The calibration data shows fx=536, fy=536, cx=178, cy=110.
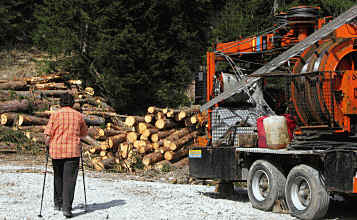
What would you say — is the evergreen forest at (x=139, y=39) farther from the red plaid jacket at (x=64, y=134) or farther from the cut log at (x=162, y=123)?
the red plaid jacket at (x=64, y=134)

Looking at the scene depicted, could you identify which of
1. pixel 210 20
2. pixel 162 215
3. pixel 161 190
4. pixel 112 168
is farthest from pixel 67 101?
pixel 210 20

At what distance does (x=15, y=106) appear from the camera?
20.7 meters

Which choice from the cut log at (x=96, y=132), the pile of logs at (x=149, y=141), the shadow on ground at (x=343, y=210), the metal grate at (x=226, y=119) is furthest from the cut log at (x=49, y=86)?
the shadow on ground at (x=343, y=210)

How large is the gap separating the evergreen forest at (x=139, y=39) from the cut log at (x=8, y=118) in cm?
465

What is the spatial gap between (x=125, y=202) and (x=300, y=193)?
3.33m

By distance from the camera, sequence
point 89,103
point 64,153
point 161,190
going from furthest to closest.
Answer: point 89,103, point 161,190, point 64,153

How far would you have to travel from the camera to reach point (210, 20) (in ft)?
93.9

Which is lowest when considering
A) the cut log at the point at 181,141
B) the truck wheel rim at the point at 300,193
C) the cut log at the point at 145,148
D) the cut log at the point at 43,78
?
the truck wheel rim at the point at 300,193

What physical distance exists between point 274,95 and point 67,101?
18.3 feet

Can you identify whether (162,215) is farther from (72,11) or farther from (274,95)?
(72,11)

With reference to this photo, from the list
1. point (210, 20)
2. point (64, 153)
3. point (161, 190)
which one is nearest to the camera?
point (64, 153)

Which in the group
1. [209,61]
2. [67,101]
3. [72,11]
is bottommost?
[67,101]

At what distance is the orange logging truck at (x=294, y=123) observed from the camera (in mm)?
8414

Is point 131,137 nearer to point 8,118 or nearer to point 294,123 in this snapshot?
point 8,118
